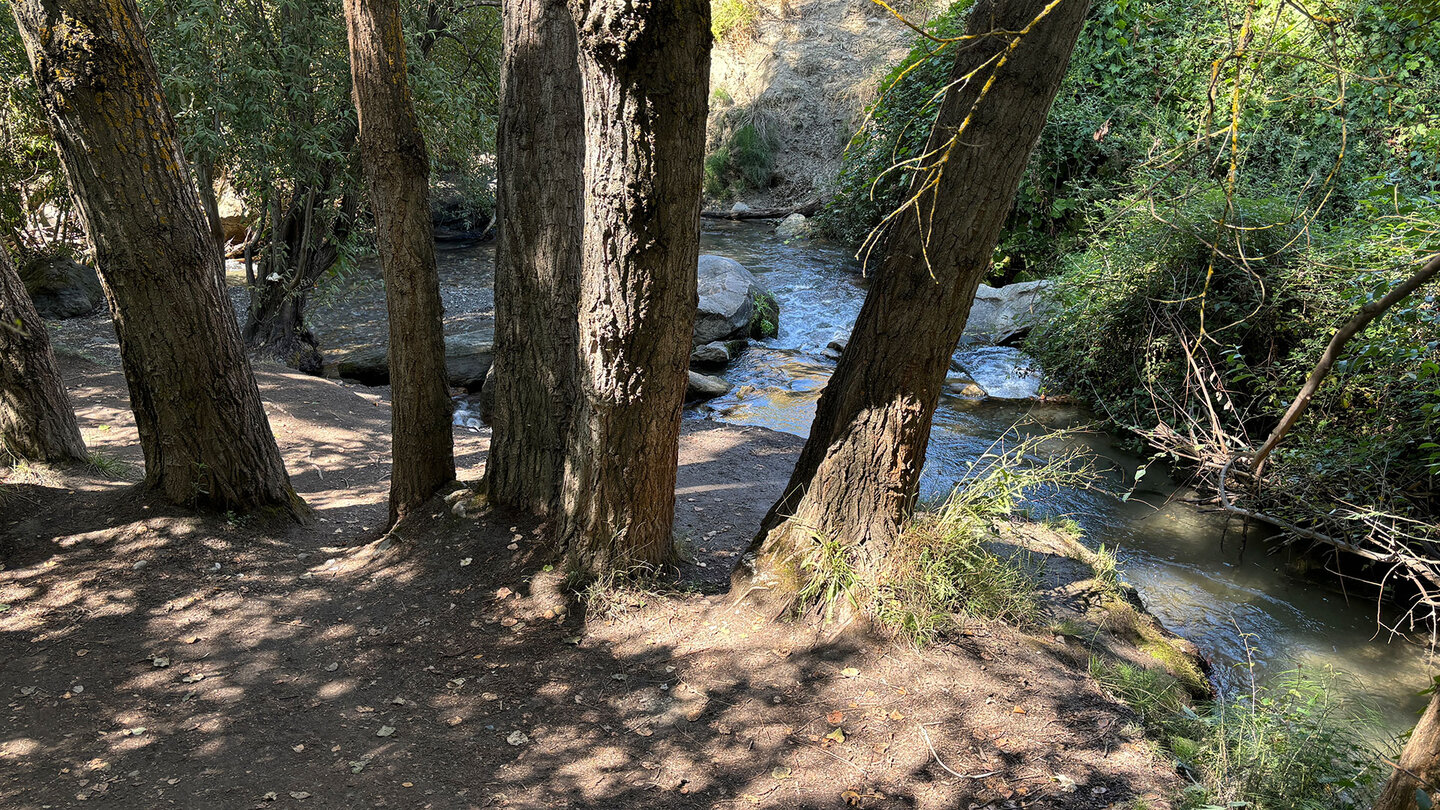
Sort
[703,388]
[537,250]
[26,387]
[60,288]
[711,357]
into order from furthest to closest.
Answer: [60,288] → [711,357] → [703,388] → [26,387] → [537,250]

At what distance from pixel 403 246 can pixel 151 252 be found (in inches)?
51.9

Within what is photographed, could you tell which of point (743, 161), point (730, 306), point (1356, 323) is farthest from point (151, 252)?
point (743, 161)

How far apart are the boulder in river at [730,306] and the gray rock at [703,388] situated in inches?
47.3

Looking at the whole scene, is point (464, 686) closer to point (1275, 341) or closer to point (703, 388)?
point (703, 388)

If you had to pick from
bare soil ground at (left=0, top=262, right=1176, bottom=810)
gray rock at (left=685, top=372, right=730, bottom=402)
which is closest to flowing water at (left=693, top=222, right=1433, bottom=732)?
gray rock at (left=685, top=372, right=730, bottom=402)

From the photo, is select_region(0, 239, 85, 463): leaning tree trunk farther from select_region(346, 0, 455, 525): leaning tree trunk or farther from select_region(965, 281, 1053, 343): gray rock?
select_region(965, 281, 1053, 343): gray rock

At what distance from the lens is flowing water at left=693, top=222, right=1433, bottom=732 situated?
A: 17.2ft

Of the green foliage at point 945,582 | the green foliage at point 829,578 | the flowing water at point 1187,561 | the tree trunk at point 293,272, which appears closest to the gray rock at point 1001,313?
the flowing water at point 1187,561

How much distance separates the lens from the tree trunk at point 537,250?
13.3 feet

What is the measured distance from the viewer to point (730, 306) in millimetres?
11922

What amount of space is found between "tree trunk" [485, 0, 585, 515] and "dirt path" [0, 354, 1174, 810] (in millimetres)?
421

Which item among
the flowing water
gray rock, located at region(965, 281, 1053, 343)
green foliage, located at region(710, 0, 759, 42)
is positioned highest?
green foliage, located at region(710, 0, 759, 42)

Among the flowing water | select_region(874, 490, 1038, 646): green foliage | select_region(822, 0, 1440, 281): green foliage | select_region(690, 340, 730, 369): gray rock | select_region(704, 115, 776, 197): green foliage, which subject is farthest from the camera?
select_region(704, 115, 776, 197): green foliage

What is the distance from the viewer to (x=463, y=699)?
3.53m
